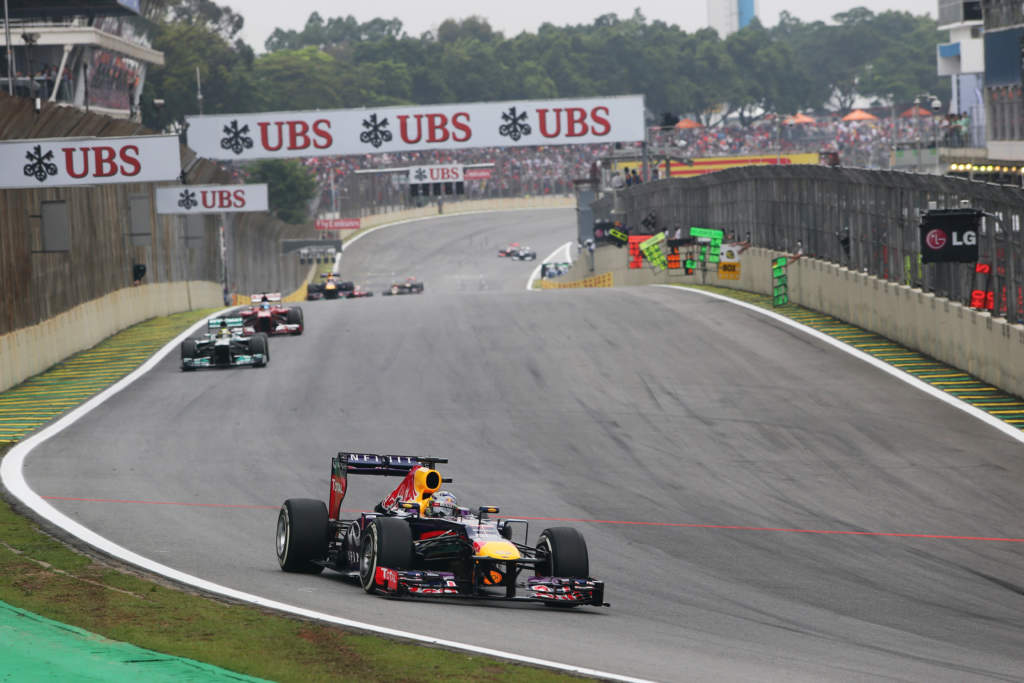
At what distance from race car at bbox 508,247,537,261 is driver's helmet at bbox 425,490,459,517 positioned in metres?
93.2

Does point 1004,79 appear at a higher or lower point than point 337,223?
higher

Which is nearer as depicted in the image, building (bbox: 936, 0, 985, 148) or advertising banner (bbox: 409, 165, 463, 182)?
advertising banner (bbox: 409, 165, 463, 182)

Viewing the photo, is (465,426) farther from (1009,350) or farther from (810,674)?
(810,674)

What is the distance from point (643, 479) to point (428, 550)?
6508 millimetres

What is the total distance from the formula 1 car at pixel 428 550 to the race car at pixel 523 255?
9290 cm

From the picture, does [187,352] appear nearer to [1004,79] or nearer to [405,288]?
[405,288]

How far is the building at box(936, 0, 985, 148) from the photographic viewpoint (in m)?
95.5

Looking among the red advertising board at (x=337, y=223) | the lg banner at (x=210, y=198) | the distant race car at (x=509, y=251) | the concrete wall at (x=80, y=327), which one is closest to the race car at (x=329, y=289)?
the concrete wall at (x=80, y=327)

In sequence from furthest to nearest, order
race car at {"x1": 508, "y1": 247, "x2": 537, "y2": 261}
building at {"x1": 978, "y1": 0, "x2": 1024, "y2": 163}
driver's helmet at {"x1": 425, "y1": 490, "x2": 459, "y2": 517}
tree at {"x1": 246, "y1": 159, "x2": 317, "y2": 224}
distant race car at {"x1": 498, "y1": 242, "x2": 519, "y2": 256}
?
tree at {"x1": 246, "y1": 159, "x2": 317, "y2": 224} < distant race car at {"x1": 498, "y1": 242, "x2": 519, "y2": 256} < race car at {"x1": 508, "y1": 247, "x2": 537, "y2": 261} < building at {"x1": 978, "y1": 0, "x2": 1024, "y2": 163} < driver's helmet at {"x1": 425, "y1": 490, "x2": 459, "y2": 517}

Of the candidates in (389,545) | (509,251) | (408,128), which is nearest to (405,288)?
(408,128)

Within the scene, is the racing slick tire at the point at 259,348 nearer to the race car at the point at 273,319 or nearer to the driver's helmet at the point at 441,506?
the race car at the point at 273,319

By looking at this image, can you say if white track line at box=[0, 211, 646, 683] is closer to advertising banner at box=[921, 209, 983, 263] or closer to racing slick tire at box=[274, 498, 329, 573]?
racing slick tire at box=[274, 498, 329, 573]

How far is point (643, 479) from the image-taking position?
17453 millimetres

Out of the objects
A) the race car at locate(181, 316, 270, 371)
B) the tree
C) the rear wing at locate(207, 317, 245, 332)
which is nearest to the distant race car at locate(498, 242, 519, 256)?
the tree
